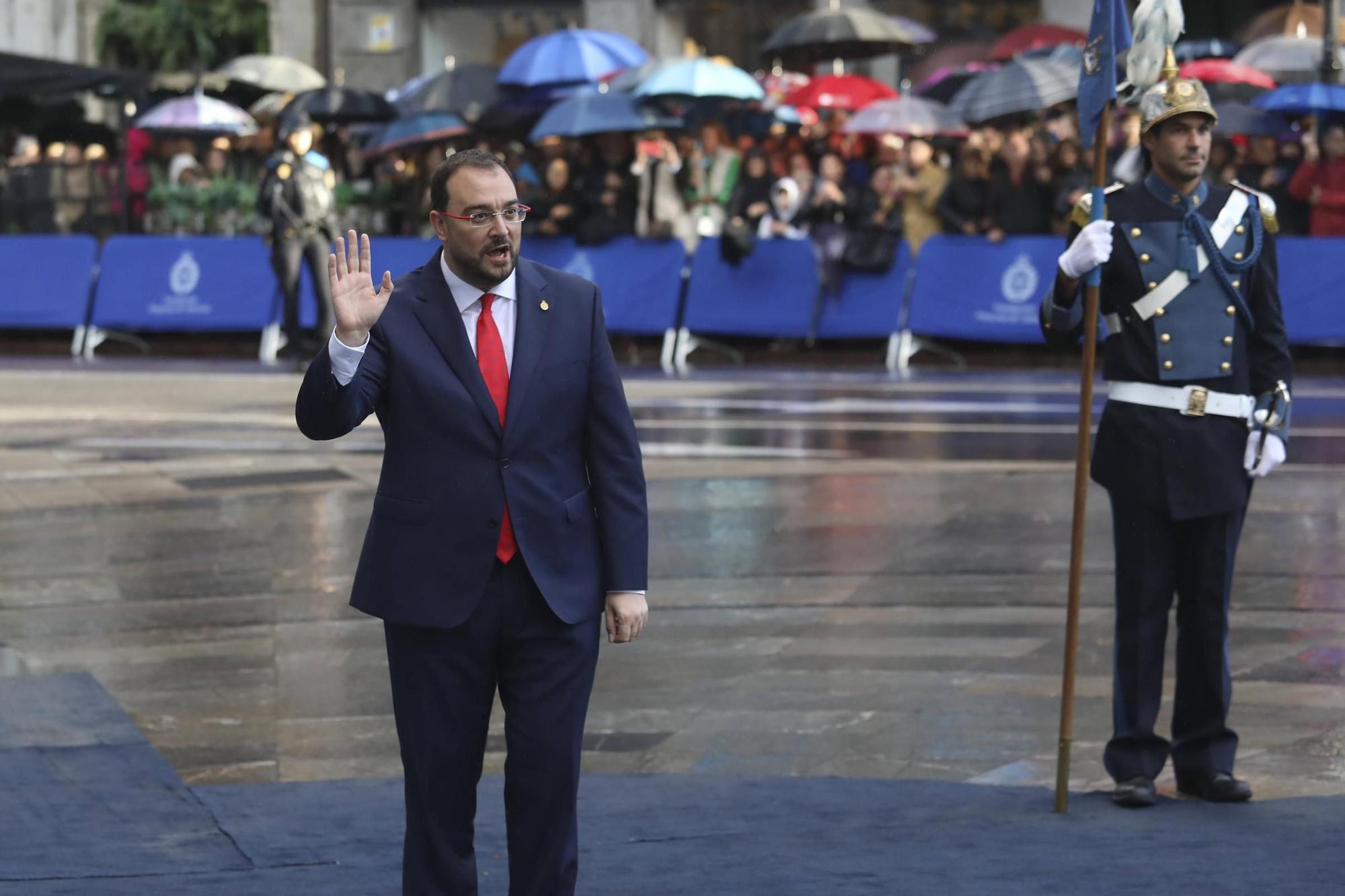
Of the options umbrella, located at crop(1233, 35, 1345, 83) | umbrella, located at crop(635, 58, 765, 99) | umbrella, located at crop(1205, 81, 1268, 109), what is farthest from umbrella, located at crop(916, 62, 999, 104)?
umbrella, located at crop(635, 58, 765, 99)

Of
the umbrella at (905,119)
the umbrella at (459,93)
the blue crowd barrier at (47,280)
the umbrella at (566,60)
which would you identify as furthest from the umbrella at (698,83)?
the blue crowd barrier at (47,280)

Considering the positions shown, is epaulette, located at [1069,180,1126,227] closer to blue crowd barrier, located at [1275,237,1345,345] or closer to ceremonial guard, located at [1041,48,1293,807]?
ceremonial guard, located at [1041,48,1293,807]

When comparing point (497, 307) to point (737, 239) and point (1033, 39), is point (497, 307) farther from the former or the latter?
point (1033, 39)

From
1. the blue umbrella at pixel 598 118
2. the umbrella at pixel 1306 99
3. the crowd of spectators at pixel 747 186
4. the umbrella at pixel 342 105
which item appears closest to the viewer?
the crowd of spectators at pixel 747 186

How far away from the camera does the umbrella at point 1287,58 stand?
892 inches

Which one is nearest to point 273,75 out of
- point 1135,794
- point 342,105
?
point 342,105

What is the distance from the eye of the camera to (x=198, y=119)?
26.0 m

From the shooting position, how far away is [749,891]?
5.67m

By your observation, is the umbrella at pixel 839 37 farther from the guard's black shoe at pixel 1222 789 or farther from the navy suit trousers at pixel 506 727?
the navy suit trousers at pixel 506 727

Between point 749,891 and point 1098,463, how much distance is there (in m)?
1.98

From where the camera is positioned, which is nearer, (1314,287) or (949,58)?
(1314,287)

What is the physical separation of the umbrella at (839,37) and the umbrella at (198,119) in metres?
6.07

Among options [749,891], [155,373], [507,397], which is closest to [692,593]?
[749,891]

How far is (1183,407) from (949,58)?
890 inches
